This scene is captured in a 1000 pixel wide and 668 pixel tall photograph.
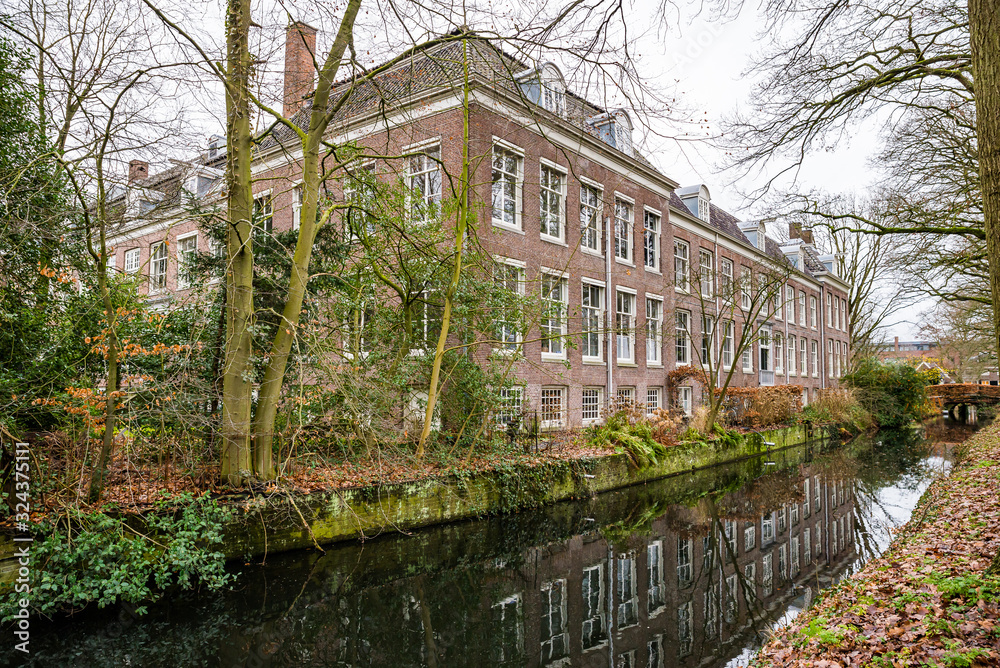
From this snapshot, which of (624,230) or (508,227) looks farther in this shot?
(624,230)

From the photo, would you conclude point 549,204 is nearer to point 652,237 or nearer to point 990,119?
point 652,237

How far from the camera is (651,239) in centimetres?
2262

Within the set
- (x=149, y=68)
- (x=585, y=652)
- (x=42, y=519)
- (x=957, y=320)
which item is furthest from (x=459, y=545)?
(x=957, y=320)

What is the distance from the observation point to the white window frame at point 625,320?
781 inches

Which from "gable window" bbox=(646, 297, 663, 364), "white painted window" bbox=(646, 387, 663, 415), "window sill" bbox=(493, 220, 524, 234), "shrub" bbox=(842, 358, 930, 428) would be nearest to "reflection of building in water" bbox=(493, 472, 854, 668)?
"window sill" bbox=(493, 220, 524, 234)

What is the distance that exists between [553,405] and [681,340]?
9.44 metres

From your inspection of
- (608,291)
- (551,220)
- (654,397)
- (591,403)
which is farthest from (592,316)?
(654,397)

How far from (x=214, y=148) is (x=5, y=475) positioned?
445 cm

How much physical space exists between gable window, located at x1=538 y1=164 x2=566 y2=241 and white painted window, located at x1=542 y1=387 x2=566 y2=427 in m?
4.37

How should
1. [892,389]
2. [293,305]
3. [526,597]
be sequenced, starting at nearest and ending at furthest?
[526,597] → [293,305] → [892,389]

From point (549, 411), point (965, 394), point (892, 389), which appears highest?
point (892, 389)

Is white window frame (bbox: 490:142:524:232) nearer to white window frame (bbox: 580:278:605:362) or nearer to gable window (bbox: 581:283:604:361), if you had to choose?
white window frame (bbox: 580:278:605:362)

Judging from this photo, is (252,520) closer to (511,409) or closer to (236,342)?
(236,342)

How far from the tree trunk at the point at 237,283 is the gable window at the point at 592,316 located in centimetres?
1149
